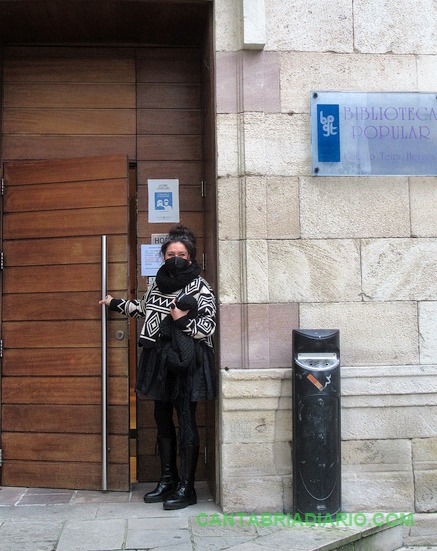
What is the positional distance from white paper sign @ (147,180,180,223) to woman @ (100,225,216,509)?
2.09 ft

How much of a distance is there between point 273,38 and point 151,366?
2364mm

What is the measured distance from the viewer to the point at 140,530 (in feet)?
13.8

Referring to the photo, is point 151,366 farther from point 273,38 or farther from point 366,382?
point 273,38

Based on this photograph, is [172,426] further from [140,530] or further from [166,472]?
[140,530]

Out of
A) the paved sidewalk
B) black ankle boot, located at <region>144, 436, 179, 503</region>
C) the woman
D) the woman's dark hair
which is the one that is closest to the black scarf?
the woman

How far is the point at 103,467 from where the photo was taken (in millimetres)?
5016

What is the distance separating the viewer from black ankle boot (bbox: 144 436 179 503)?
15.8ft

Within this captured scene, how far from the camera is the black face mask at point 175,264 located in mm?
4645

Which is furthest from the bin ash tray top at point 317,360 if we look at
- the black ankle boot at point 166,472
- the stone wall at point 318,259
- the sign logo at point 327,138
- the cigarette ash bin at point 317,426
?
the sign logo at point 327,138

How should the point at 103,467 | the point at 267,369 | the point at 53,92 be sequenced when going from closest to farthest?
the point at 267,369
the point at 103,467
the point at 53,92

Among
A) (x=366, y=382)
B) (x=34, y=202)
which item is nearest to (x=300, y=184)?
(x=366, y=382)

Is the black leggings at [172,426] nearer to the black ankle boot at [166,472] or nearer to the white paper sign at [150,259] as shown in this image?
the black ankle boot at [166,472]

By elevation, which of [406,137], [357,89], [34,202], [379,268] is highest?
[357,89]

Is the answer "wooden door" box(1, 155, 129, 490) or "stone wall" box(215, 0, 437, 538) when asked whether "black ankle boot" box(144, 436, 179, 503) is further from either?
"stone wall" box(215, 0, 437, 538)
